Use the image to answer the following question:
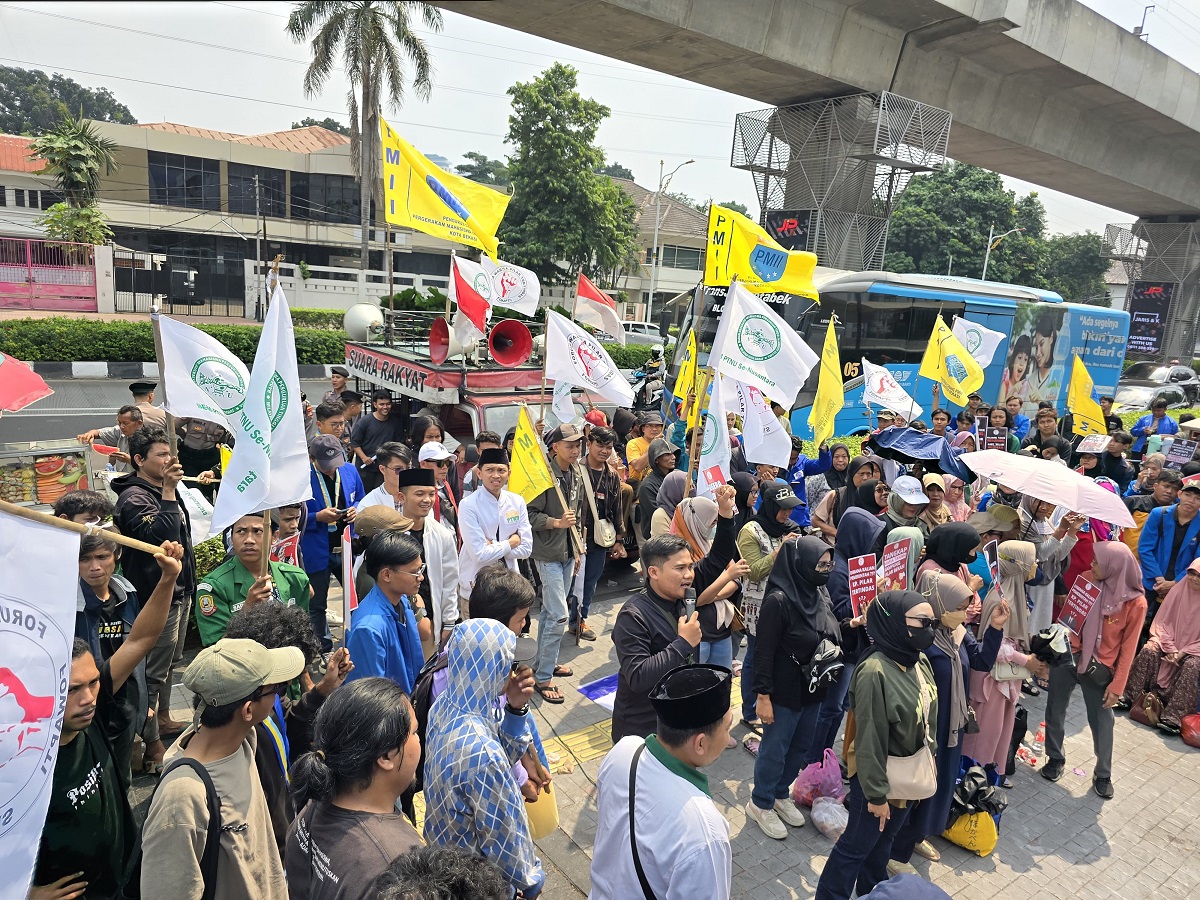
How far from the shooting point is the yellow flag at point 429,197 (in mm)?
8289

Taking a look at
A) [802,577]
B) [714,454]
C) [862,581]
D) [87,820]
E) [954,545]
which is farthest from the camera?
[714,454]

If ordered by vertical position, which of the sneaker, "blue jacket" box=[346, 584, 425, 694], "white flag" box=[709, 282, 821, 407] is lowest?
the sneaker

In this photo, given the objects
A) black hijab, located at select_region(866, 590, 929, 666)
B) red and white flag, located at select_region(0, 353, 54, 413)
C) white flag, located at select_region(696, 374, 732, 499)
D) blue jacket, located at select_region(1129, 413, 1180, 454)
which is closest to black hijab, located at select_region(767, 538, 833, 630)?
black hijab, located at select_region(866, 590, 929, 666)

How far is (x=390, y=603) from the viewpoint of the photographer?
11.8 feet

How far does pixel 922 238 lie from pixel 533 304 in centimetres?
5133

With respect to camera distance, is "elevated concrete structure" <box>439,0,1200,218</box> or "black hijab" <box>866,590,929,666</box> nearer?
"black hijab" <box>866,590,929,666</box>

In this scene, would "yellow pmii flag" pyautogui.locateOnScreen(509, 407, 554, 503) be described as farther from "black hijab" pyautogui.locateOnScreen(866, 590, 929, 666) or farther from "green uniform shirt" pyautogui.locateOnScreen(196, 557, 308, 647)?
"black hijab" pyautogui.locateOnScreen(866, 590, 929, 666)

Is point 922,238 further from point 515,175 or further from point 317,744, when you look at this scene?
point 317,744

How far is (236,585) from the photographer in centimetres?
374

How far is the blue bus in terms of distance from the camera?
14266mm

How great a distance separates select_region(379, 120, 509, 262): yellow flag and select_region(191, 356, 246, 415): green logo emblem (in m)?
4.57

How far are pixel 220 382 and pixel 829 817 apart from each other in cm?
422

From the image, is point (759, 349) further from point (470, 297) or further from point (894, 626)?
point (470, 297)

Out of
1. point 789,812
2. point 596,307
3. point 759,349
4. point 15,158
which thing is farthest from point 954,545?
point 15,158
